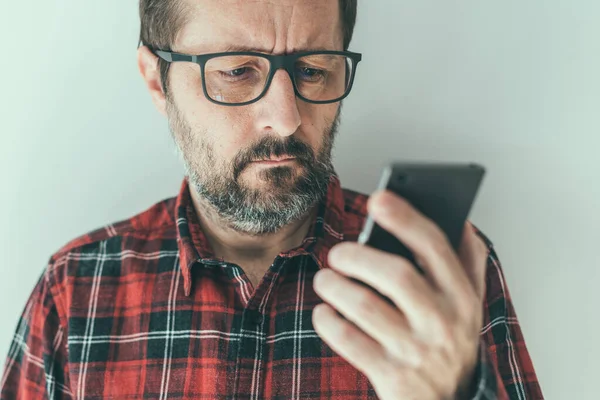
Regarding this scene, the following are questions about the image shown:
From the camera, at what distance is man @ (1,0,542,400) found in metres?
1.14

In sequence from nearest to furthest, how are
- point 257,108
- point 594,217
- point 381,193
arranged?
point 381,193
point 257,108
point 594,217

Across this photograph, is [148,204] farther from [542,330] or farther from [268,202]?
[542,330]

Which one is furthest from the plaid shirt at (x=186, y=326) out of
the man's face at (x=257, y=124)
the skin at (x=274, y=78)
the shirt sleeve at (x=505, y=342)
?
the skin at (x=274, y=78)

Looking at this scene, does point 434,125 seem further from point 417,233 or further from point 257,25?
point 417,233

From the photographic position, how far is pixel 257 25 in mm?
1110

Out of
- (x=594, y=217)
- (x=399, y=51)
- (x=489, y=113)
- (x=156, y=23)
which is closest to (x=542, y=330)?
(x=594, y=217)

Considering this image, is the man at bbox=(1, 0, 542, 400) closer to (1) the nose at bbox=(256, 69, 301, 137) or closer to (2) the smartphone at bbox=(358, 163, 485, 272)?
(1) the nose at bbox=(256, 69, 301, 137)

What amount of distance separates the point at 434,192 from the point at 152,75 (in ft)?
2.77

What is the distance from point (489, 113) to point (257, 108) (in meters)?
0.68

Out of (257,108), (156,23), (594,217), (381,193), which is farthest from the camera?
(594,217)

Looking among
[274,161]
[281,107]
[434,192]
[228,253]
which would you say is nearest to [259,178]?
[274,161]

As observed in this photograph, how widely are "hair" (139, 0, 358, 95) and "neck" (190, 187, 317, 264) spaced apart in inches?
12.4

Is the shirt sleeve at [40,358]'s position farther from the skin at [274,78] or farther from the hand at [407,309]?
the hand at [407,309]

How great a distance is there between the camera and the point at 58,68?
1.49 meters
